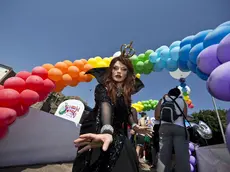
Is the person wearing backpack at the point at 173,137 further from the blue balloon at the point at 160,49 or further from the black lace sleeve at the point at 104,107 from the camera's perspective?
the blue balloon at the point at 160,49

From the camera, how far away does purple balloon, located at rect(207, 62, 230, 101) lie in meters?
1.72

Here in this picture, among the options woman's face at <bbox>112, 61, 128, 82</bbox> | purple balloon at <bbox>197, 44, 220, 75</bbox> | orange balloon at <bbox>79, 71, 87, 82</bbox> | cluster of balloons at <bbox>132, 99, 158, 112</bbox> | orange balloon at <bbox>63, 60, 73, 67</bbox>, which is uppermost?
cluster of balloons at <bbox>132, 99, 158, 112</bbox>

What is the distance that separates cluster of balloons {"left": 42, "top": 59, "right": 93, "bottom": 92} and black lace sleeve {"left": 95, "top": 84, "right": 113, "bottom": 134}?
3297 mm

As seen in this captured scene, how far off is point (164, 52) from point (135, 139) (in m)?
3.54

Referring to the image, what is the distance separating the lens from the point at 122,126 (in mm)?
1481

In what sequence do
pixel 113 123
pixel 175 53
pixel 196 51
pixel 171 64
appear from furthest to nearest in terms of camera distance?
pixel 171 64 → pixel 175 53 → pixel 196 51 → pixel 113 123

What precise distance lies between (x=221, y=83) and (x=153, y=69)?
124 inches

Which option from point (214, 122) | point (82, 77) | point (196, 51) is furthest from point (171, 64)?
point (214, 122)

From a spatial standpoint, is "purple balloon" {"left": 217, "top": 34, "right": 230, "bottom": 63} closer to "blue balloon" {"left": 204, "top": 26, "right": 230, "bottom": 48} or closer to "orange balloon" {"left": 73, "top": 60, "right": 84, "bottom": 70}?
"blue balloon" {"left": 204, "top": 26, "right": 230, "bottom": 48}

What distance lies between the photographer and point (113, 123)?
1.40 metres

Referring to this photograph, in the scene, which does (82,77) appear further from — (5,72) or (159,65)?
(159,65)

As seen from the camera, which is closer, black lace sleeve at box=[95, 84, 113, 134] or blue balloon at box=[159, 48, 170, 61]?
black lace sleeve at box=[95, 84, 113, 134]

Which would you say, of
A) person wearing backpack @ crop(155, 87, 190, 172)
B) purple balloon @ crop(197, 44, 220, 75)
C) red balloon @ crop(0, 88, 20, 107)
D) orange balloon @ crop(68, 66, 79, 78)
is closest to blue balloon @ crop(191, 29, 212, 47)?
purple balloon @ crop(197, 44, 220, 75)

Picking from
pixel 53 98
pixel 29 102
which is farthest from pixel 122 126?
pixel 53 98
